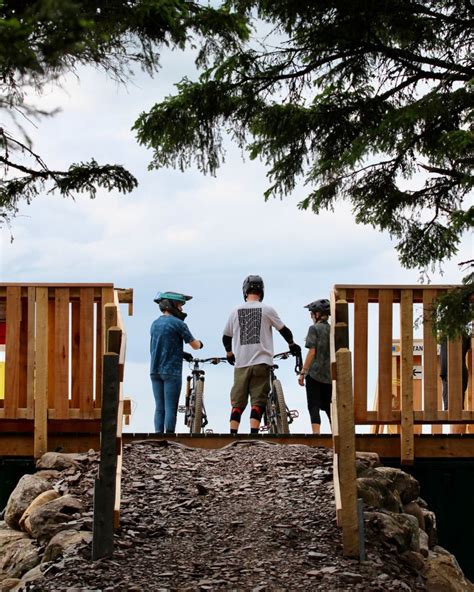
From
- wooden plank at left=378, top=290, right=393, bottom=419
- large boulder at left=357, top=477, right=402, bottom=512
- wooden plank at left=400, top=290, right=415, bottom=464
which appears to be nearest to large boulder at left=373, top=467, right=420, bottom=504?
large boulder at left=357, top=477, right=402, bottom=512

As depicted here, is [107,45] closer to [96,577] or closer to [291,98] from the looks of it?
[96,577]

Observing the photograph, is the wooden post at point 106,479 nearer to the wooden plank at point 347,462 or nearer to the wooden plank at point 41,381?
the wooden plank at point 347,462

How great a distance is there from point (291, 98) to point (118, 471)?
9088mm

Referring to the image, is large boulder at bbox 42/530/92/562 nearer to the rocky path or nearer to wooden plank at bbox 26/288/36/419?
the rocky path

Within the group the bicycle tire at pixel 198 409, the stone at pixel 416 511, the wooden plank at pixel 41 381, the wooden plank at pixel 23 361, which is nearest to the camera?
the stone at pixel 416 511

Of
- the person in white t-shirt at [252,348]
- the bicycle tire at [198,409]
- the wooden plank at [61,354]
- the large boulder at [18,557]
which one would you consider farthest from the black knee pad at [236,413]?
the large boulder at [18,557]

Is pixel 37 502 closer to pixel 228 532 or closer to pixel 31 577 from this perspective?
pixel 31 577

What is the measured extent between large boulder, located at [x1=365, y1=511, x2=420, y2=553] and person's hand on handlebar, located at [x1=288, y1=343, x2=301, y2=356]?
3.22 metres

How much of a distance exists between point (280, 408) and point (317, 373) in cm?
57

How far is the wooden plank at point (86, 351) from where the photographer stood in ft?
36.9

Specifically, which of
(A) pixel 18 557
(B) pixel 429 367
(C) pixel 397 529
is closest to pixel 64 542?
(A) pixel 18 557

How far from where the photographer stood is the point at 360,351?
1138 centimetres

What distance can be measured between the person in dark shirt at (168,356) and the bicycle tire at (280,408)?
107 centimetres

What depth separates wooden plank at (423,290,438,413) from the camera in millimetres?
11539
